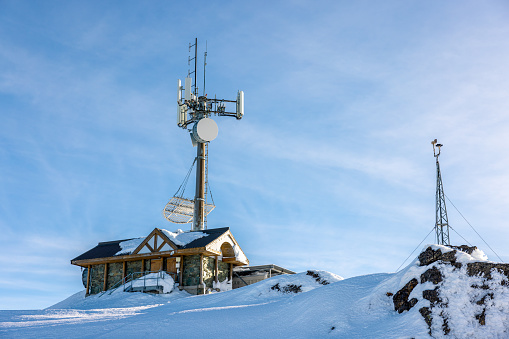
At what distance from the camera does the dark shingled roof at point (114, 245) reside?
27853 millimetres

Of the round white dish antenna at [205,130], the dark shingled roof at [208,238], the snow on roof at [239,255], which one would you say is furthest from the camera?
the round white dish antenna at [205,130]

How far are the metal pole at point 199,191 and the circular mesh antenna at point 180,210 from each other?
555 millimetres

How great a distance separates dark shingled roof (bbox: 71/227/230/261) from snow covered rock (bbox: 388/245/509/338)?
54.1 ft

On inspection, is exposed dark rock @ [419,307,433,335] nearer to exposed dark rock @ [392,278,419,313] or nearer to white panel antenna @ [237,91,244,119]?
exposed dark rock @ [392,278,419,313]

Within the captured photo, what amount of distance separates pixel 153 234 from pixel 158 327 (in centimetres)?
1588

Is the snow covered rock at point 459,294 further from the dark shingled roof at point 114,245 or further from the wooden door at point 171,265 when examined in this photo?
the wooden door at point 171,265

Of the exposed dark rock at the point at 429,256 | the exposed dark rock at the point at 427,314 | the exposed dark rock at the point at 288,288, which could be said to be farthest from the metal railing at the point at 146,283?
the exposed dark rock at the point at 427,314

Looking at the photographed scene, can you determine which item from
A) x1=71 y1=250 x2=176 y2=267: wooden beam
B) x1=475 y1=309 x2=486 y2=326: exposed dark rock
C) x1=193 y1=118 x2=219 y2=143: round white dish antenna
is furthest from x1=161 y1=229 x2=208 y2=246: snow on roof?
x1=475 y1=309 x2=486 y2=326: exposed dark rock

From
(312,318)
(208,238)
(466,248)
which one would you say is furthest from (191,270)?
(466,248)

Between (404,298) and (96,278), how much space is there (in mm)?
22873

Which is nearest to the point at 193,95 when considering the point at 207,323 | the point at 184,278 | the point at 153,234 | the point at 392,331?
the point at 153,234

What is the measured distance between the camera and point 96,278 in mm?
30312

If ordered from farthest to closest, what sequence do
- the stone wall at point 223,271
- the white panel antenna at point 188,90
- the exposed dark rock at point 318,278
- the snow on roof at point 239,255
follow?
the white panel antenna at point 188,90 → the snow on roof at point 239,255 → the stone wall at point 223,271 → the exposed dark rock at point 318,278

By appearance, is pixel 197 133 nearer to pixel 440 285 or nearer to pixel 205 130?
pixel 205 130
